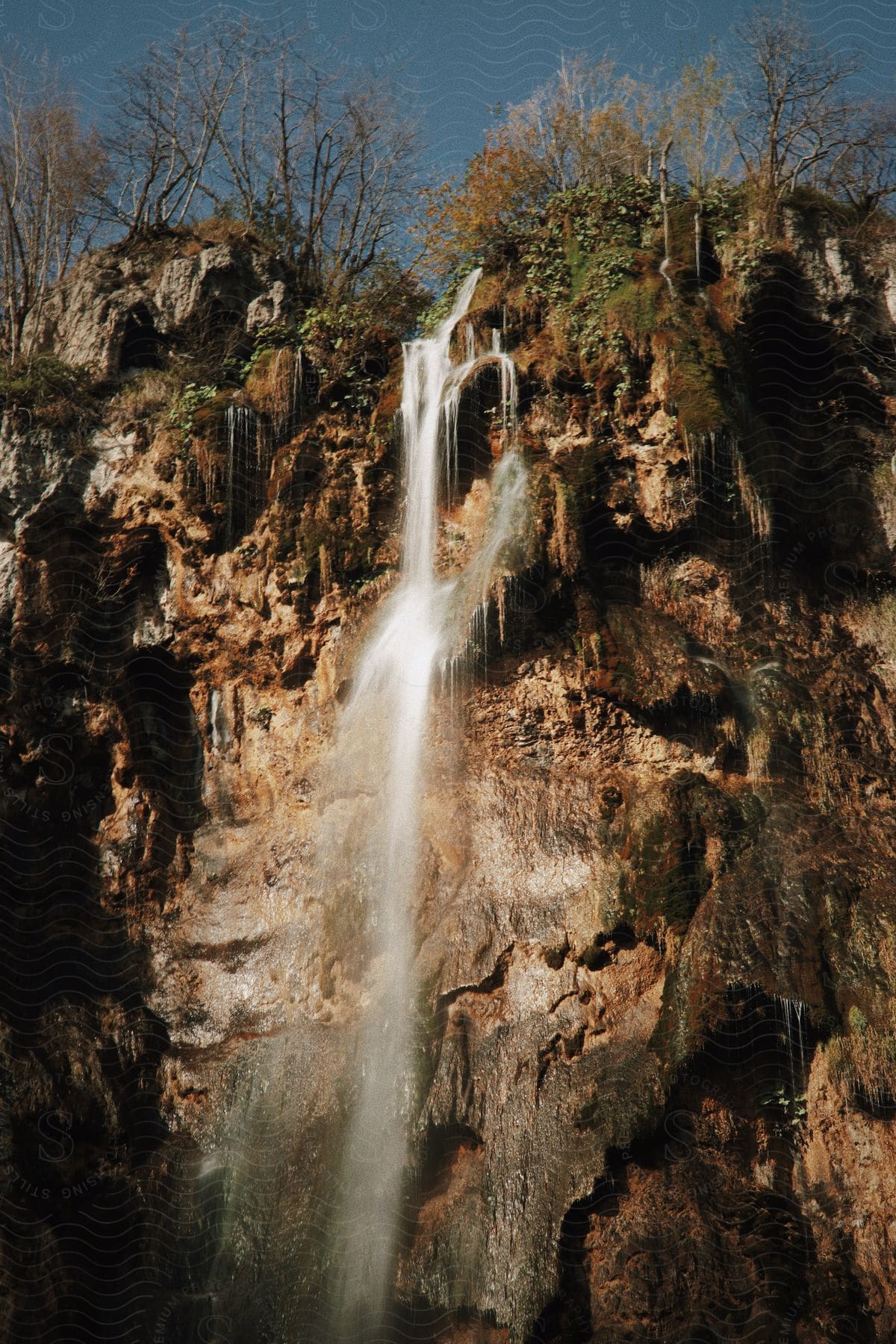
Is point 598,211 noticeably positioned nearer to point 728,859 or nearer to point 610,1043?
point 728,859

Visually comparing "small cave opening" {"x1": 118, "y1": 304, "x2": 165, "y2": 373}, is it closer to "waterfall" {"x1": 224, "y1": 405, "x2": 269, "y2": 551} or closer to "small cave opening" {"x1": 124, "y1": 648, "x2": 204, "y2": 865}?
"waterfall" {"x1": 224, "y1": 405, "x2": 269, "y2": 551}

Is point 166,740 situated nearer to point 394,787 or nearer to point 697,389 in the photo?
point 394,787

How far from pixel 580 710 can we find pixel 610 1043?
313cm

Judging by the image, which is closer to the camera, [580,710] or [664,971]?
[664,971]

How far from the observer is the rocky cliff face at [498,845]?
30.4 ft

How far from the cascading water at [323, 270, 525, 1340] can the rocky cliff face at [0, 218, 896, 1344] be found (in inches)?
8.1

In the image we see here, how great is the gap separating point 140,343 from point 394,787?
25.4ft

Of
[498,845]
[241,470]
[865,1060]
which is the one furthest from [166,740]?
[865,1060]

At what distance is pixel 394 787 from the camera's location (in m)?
11.6

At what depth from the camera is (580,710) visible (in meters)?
11.2

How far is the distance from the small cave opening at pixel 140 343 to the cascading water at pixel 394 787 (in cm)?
383

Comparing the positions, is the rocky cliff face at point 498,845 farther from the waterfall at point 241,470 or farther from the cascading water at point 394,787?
the cascading water at point 394,787

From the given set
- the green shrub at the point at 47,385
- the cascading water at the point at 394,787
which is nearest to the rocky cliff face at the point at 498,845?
the cascading water at the point at 394,787

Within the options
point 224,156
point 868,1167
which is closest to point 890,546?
point 868,1167
